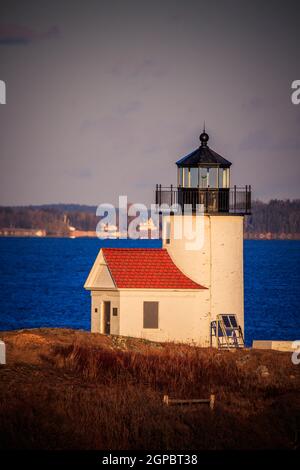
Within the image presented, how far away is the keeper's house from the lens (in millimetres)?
35438

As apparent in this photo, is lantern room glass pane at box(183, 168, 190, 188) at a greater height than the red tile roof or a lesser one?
greater

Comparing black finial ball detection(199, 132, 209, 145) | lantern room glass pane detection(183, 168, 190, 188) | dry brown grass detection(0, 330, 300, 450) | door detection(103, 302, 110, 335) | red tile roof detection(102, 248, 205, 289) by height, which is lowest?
dry brown grass detection(0, 330, 300, 450)

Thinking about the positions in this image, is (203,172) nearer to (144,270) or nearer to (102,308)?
(144,270)

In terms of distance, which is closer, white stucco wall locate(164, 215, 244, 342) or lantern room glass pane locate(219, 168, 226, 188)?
white stucco wall locate(164, 215, 244, 342)

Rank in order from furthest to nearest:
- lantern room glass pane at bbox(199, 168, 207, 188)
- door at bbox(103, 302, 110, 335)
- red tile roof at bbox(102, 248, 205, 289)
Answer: lantern room glass pane at bbox(199, 168, 207, 188)
door at bbox(103, 302, 110, 335)
red tile roof at bbox(102, 248, 205, 289)

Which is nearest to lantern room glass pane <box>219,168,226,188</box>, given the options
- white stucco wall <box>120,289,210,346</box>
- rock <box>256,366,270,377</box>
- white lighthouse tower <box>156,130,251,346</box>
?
white lighthouse tower <box>156,130,251,346</box>

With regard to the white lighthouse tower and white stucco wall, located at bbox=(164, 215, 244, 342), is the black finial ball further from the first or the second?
white stucco wall, located at bbox=(164, 215, 244, 342)

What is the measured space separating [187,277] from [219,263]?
108 centimetres

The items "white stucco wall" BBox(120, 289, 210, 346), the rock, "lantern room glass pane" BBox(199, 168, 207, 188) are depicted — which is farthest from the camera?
"lantern room glass pane" BBox(199, 168, 207, 188)

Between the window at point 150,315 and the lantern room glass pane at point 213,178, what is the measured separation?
4.25 metres

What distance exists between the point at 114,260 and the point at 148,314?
2072 mm

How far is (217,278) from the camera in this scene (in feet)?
119

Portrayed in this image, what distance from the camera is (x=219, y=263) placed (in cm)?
3634

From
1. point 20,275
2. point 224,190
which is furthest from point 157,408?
point 20,275
